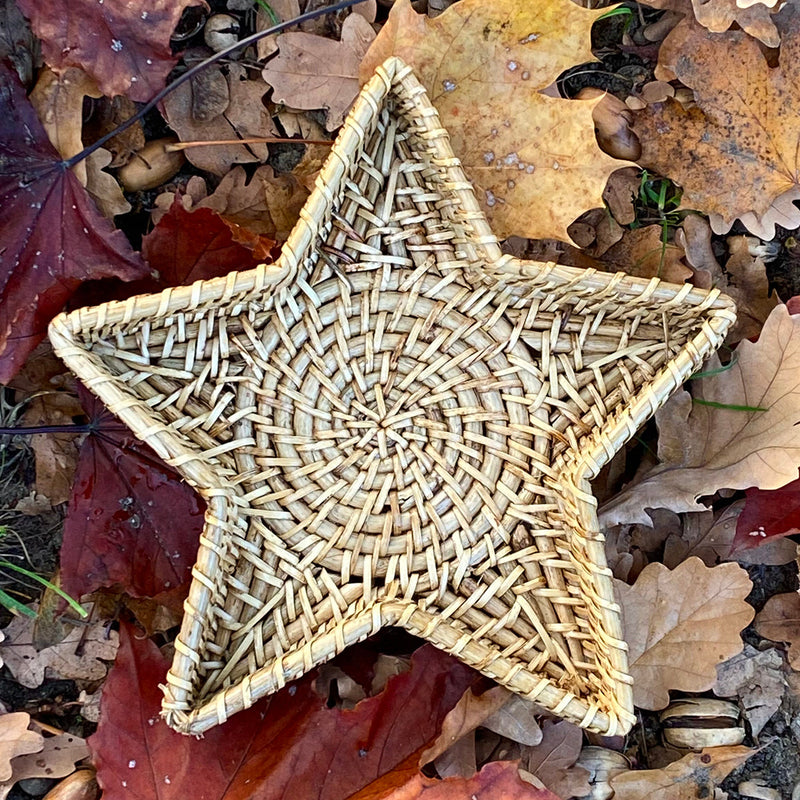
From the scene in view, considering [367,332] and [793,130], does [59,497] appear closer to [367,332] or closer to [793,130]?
[367,332]

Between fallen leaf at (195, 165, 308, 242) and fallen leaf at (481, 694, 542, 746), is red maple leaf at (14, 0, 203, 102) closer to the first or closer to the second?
fallen leaf at (195, 165, 308, 242)

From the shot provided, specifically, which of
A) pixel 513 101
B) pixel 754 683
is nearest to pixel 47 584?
pixel 513 101

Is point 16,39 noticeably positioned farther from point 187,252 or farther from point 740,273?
point 740,273

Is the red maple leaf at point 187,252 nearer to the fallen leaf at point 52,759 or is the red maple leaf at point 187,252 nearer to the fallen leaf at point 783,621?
the fallen leaf at point 52,759

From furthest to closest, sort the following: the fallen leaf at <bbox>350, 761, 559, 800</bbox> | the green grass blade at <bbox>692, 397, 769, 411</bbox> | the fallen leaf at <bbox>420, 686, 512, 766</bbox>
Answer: the green grass blade at <bbox>692, 397, 769, 411</bbox>
the fallen leaf at <bbox>420, 686, 512, 766</bbox>
the fallen leaf at <bbox>350, 761, 559, 800</bbox>

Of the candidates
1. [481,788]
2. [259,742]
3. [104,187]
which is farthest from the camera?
[104,187]

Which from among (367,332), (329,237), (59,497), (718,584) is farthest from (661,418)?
(59,497)

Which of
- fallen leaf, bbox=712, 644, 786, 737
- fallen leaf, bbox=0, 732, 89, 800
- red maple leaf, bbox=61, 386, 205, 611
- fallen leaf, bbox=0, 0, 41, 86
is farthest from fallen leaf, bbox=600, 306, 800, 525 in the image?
fallen leaf, bbox=0, 0, 41, 86
